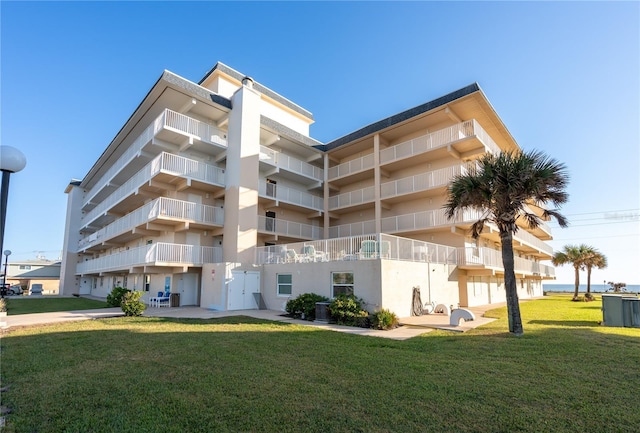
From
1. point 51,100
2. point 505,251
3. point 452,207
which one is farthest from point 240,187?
point 505,251

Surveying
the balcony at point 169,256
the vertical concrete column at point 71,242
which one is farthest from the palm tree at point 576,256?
the vertical concrete column at point 71,242

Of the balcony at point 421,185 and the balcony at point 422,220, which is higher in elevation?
the balcony at point 421,185

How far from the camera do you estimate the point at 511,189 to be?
11.2 meters

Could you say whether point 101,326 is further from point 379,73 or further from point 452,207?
point 379,73

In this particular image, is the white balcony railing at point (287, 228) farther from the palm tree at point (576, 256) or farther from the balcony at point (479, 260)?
the palm tree at point (576, 256)

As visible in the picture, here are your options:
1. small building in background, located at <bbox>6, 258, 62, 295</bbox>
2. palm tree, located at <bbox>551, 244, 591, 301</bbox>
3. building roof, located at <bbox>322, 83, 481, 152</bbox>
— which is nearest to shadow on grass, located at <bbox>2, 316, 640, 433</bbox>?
building roof, located at <bbox>322, 83, 481, 152</bbox>

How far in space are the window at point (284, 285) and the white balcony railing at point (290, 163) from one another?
29.7 ft

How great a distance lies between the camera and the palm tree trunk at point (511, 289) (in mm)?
10883

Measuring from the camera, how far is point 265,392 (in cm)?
523

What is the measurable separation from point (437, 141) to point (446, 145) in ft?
3.31

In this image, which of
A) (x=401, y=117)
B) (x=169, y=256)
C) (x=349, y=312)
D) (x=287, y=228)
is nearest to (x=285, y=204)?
(x=287, y=228)

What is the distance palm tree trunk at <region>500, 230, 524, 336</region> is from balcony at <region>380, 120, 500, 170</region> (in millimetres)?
11044

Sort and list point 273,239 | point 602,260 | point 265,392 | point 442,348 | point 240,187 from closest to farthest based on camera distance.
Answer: point 265,392, point 442,348, point 240,187, point 273,239, point 602,260

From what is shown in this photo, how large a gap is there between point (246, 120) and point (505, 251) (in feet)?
55.8
